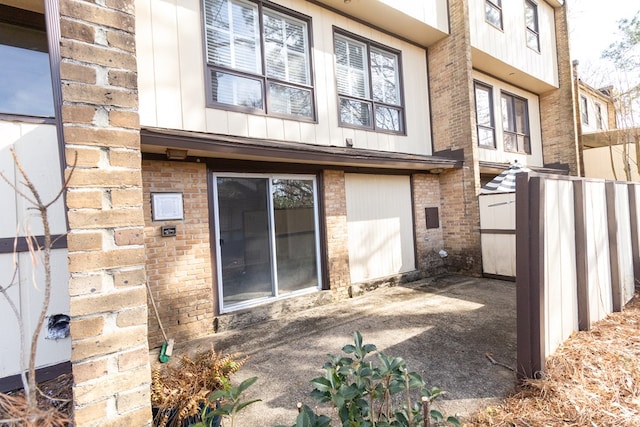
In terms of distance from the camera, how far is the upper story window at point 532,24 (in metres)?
9.95

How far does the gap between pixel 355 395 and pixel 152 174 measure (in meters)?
3.99

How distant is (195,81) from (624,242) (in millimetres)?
6878

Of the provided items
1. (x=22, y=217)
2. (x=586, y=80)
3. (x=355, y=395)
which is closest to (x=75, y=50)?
(x=355, y=395)

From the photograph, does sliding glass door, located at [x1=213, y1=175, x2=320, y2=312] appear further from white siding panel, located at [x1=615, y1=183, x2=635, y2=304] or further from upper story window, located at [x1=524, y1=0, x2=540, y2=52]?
upper story window, located at [x1=524, y1=0, x2=540, y2=52]

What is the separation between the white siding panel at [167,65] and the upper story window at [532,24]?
1065 cm

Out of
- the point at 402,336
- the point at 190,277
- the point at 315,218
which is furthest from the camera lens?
the point at 315,218

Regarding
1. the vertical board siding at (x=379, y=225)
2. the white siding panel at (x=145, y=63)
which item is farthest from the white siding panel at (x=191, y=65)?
the vertical board siding at (x=379, y=225)

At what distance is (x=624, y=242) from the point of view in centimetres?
464

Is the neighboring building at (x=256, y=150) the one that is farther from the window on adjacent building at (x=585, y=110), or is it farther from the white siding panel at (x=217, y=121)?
the window on adjacent building at (x=585, y=110)

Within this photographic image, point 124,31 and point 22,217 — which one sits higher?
point 124,31

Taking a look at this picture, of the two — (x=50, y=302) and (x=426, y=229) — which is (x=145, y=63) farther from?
(x=426, y=229)

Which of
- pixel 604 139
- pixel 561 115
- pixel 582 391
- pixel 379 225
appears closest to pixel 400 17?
pixel 379 225

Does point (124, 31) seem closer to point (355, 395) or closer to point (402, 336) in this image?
point (355, 395)

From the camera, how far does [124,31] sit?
152 centimetres
